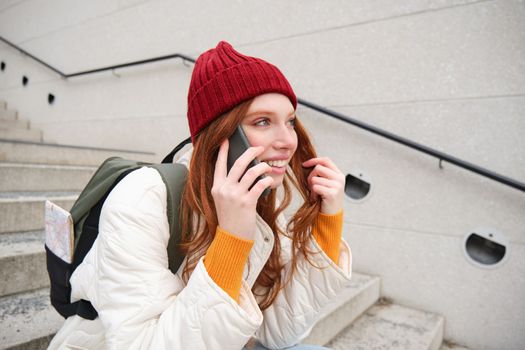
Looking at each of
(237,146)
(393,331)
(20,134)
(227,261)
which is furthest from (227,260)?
(20,134)

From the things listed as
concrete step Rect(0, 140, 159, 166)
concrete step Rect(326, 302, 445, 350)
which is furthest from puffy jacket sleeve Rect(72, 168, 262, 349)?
concrete step Rect(0, 140, 159, 166)

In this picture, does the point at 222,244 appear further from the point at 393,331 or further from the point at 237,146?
the point at 393,331

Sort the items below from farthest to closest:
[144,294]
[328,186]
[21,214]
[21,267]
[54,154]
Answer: [54,154] → [21,214] → [21,267] → [328,186] → [144,294]

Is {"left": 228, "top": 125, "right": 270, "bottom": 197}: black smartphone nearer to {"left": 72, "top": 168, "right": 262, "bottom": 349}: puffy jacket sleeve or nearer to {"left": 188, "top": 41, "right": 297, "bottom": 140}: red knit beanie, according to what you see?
{"left": 188, "top": 41, "right": 297, "bottom": 140}: red knit beanie

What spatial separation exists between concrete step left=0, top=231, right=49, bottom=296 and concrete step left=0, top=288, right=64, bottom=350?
0.05 metres

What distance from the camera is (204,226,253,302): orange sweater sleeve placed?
2.51ft

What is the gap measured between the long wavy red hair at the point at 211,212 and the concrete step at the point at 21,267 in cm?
120

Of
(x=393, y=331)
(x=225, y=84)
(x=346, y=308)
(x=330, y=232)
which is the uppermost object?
(x=225, y=84)

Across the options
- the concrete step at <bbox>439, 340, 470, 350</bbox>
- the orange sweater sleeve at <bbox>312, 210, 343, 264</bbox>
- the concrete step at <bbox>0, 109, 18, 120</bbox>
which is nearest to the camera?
the orange sweater sleeve at <bbox>312, 210, 343, 264</bbox>

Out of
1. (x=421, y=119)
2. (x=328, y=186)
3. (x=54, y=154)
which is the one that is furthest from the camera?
(x=54, y=154)

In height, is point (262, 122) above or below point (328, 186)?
above

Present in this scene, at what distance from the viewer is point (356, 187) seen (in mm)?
2545

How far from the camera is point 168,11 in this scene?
348cm

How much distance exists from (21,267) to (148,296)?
51.6 inches
